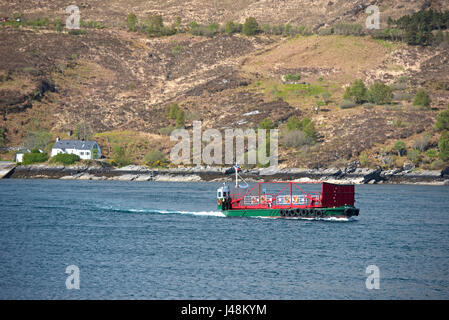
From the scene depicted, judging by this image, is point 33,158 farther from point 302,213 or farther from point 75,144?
point 302,213

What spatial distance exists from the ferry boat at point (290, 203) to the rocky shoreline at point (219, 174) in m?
61.7

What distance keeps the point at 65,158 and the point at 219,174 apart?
33405 mm

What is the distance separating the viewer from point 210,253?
152ft

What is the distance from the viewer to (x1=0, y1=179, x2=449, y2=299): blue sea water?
1411 inches

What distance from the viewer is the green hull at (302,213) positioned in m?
63.5

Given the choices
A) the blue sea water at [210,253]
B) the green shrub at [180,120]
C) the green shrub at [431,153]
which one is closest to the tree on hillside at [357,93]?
the green shrub at [431,153]

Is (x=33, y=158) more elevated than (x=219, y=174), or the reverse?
(x=33, y=158)

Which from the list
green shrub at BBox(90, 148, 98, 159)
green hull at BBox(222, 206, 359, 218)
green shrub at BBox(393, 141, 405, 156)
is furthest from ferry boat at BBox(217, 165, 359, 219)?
green shrub at BBox(90, 148, 98, 159)

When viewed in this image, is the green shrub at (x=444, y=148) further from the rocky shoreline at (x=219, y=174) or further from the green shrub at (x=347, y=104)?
the green shrub at (x=347, y=104)

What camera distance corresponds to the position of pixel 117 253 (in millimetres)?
45938

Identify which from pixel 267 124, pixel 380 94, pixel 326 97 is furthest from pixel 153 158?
pixel 380 94

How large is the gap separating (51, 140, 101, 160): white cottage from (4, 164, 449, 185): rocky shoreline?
6483 mm
